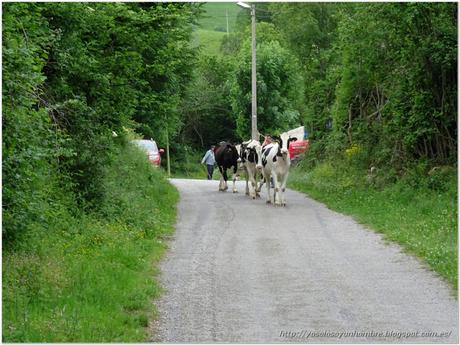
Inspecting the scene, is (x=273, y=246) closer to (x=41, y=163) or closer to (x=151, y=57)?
(x=41, y=163)

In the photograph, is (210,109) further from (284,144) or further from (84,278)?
(84,278)

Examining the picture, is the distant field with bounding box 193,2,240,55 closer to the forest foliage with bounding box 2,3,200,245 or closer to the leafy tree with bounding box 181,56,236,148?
the leafy tree with bounding box 181,56,236,148

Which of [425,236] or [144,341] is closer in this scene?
Answer: [144,341]

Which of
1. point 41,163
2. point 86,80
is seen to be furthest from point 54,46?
point 41,163

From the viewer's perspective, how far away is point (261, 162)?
25.0m

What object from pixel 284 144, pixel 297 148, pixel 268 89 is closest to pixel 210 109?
pixel 268 89

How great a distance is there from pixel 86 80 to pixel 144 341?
27.1 ft

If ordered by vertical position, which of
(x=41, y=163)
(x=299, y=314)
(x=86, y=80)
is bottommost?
(x=299, y=314)

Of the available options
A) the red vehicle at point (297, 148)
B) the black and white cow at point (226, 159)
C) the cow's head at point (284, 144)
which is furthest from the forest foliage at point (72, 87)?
the red vehicle at point (297, 148)

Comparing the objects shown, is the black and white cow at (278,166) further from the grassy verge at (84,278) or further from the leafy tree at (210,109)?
the leafy tree at (210,109)

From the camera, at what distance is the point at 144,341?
8.70 m

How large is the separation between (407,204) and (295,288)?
31.6 ft

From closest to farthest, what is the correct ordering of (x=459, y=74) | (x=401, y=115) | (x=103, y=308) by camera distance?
(x=103, y=308), (x=459, y=74), (x=401, y=115)

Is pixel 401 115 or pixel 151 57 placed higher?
pixel 151 57
